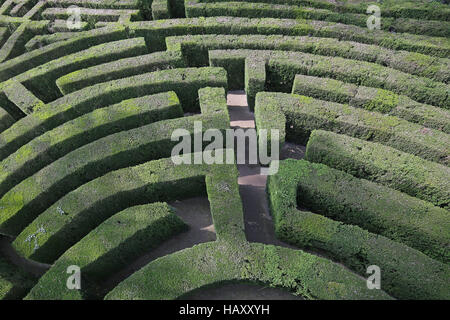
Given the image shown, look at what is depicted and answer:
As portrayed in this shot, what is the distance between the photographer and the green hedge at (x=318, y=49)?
15281 millimetres

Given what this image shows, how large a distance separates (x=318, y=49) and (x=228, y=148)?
892 cm

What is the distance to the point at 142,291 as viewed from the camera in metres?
9.09

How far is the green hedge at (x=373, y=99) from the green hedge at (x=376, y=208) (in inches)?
181

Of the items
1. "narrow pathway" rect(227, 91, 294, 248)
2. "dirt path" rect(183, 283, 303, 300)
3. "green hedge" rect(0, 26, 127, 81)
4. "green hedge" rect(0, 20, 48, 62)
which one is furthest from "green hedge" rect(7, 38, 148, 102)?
"dirt path" rect(183, 283, 303, 300)

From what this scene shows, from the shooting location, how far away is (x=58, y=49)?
18484mm

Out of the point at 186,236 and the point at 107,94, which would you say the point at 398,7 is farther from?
the point at 186,236

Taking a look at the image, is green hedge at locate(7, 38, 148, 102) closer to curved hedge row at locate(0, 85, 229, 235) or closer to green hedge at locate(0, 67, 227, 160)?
green hedge at locate(0, 67, 227, 160)

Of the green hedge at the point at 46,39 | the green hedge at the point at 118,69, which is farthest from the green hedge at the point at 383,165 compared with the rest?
the green hedge at the point at 46,39

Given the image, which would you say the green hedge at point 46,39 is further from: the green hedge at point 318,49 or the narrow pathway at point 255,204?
the narrow pathway at point 255,204

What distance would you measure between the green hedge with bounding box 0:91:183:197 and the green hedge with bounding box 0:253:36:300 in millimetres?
3778

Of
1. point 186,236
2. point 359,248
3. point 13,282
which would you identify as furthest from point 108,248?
point 359,248
